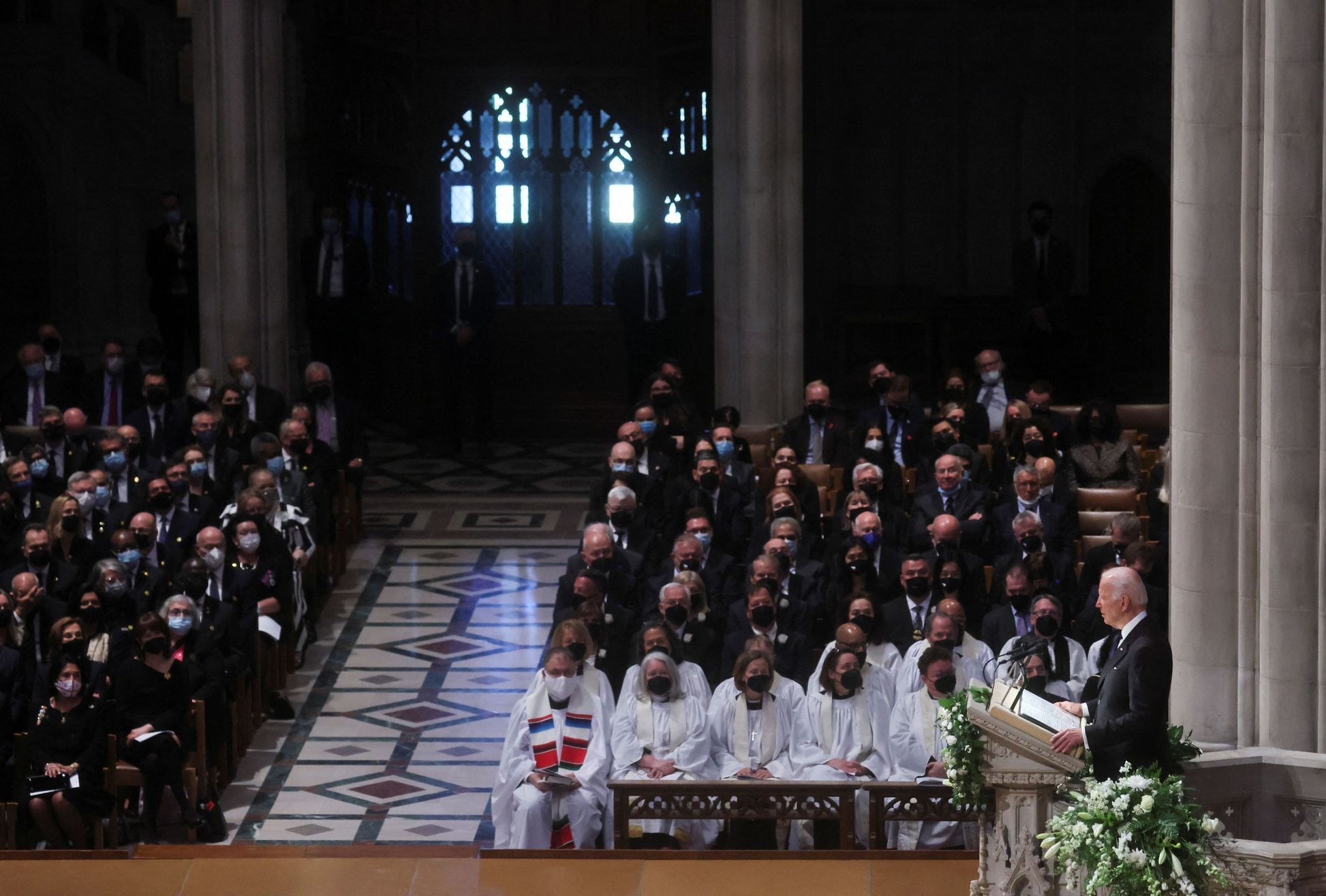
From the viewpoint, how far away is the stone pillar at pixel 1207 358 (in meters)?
8.69

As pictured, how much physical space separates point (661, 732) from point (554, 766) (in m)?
0.55

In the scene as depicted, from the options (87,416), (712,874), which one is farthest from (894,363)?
(712,874)

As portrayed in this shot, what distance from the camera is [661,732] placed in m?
11.1

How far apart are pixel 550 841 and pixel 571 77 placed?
1024 cm

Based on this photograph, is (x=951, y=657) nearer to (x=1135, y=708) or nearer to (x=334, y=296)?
(x=1135, y=708)

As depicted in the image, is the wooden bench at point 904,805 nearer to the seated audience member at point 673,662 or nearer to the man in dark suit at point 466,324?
the seated audience member at point 673,662

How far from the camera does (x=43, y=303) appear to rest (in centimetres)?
2011

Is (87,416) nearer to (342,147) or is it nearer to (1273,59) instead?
(342,147)

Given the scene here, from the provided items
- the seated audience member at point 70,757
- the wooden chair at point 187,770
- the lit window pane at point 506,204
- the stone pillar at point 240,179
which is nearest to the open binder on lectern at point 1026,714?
the wooden chair at point 187,770

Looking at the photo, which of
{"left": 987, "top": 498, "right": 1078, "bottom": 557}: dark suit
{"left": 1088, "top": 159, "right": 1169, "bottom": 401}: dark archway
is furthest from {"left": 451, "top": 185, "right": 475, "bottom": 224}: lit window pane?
{"left": 987, "top": 498, "right": 1078, "bottom": 557}: dark suit

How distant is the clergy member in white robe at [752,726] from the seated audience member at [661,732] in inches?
2.8

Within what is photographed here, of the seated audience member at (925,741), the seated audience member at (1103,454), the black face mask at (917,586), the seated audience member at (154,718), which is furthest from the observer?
the seated audience member at (1103,454)

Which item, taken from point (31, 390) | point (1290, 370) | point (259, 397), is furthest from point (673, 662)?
point (31, 390)

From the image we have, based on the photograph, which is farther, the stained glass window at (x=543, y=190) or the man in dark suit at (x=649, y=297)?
the stained glass window at (x=543, y=190)
